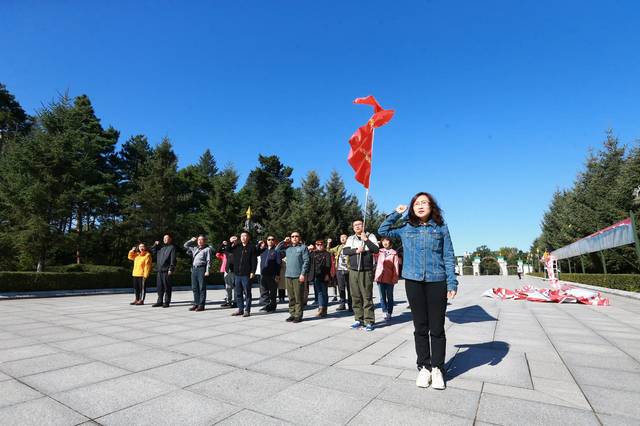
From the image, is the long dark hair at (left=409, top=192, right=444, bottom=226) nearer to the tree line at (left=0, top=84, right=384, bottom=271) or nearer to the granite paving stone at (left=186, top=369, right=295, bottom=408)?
the granite paving stone at (left=186, top=369, right=295, bottom=408)

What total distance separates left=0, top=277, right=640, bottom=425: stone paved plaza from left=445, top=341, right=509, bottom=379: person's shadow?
0.02 m

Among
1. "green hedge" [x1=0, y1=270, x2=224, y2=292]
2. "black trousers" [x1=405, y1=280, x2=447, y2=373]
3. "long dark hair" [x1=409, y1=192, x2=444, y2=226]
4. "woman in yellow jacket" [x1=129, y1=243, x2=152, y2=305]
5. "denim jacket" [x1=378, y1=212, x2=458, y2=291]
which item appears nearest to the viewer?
"black trousers" [x1=405, y1=280, x2=447, y2=373]

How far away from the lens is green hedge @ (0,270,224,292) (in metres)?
13.5

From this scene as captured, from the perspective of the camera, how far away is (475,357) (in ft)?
14.4

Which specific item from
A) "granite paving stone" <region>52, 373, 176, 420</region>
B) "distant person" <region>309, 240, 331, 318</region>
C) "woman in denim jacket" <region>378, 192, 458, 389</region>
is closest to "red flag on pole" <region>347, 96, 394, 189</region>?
"distant person" <region>309, 240, 331, 318</region>

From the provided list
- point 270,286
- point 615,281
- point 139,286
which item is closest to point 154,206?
point 139,286

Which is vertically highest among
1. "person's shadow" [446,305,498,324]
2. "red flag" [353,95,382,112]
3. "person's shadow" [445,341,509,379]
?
"red flag" [353,95,382,112]

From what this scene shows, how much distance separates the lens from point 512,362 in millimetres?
4125

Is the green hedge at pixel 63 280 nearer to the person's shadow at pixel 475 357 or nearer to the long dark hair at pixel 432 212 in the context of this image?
the long dark hair at pixel 432 212

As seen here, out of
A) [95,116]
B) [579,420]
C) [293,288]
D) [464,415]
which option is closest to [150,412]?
[464,415]

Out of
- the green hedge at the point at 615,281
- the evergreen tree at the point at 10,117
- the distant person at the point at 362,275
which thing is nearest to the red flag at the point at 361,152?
the distant person at the point at 362,275

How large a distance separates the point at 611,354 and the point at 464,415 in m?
3.58

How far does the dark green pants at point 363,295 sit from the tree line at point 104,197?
1798 centimetres

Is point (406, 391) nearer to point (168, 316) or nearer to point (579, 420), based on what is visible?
point (579, 420)
